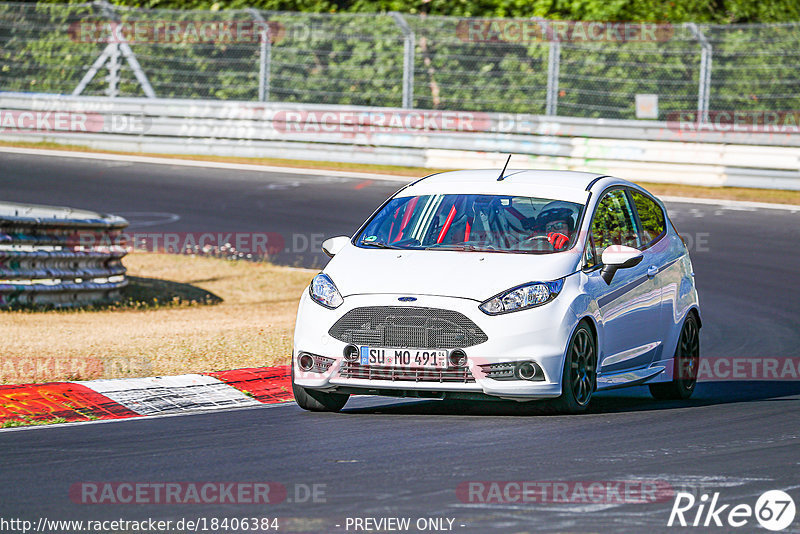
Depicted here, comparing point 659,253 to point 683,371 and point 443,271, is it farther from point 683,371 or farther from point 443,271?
point 443,271

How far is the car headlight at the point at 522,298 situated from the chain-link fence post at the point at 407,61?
59.6 feet

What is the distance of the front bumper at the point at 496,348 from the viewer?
26.8ft

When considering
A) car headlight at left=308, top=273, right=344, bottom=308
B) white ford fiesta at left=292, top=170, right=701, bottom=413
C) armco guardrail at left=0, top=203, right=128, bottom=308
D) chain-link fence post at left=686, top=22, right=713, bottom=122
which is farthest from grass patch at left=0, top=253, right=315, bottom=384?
chain-link fence post at left=686, top=22, right=713, bottom=122

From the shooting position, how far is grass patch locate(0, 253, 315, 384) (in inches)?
412

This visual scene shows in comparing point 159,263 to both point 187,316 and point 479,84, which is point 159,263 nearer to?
point 187,316

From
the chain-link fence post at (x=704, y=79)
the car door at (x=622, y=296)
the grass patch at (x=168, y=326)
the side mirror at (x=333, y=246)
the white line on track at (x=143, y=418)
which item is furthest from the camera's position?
the chain-link fence post at (x=704, y=79)

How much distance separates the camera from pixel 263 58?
2702 centimetres

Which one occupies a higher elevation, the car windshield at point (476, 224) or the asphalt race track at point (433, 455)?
the car windshield at point (476, 224)

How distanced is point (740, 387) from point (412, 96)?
651 inches

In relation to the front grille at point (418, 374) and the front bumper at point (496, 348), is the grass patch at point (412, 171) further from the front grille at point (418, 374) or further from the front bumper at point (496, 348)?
the front grille at point (418, 374)

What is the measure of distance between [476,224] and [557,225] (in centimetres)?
54

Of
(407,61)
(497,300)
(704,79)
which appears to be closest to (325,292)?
(497,300)

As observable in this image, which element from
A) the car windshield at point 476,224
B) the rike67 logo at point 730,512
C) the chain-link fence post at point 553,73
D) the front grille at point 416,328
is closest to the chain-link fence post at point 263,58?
the chain-link fence post at point 553,73

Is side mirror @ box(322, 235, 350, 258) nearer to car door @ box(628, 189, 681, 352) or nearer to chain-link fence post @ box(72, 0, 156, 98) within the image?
car door @ box(628, 189, 681, 352)
